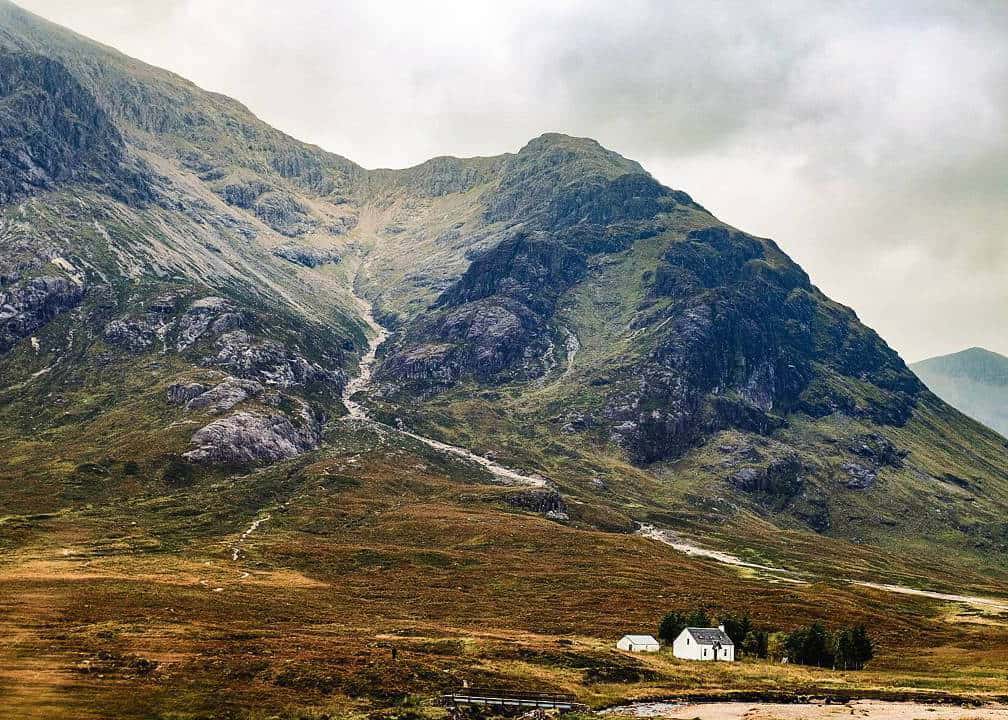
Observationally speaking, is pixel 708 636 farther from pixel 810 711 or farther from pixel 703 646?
pixel 810 711

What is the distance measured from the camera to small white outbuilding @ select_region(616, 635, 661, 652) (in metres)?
122

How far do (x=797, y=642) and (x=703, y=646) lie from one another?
58.6 feet

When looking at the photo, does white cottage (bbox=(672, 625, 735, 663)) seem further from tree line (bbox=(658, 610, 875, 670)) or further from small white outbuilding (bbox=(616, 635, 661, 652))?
tree line (bbox=(658, 610, 875, 670))

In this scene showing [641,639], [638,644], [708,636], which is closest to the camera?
[708,636]

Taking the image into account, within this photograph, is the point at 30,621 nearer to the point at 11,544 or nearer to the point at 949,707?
the point at 11,544

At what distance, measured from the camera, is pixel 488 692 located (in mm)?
87250

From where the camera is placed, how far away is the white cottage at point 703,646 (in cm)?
11919

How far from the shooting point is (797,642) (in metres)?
125

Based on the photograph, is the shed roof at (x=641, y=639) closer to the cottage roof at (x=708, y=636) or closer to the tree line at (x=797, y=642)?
the tree line at (x=797, y=642)

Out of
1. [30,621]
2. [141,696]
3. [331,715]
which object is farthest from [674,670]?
[30,621]

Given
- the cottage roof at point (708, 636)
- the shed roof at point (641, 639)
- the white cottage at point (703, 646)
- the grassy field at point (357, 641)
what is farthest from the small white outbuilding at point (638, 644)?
the cottage roof at point (708, 636)

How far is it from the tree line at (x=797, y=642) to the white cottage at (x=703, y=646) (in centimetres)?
610

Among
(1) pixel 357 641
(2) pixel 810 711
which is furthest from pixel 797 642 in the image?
(1) pixel 357 641

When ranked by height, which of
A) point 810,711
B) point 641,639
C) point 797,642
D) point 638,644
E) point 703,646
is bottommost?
point 810,711
